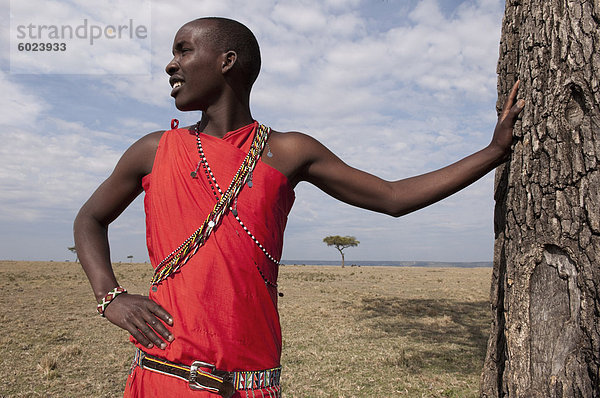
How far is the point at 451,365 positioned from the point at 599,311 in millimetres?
6731

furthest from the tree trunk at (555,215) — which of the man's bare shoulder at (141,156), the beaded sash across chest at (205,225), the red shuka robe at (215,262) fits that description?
the man's bare shoulder at (141,156)

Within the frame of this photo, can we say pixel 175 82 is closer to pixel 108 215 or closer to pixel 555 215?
pixel 108 215

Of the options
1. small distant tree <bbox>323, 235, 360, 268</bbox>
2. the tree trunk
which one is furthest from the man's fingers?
small distant tree <bbox>323, 235, 360, 268</bbox>

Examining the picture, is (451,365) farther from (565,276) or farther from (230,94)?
(230,94)

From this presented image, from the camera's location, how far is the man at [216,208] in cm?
180

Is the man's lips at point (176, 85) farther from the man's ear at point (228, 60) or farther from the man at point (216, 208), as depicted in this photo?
the man's ear at point (228, 60)

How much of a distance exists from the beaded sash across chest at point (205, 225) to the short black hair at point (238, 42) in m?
0.48

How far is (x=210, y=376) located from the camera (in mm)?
1709

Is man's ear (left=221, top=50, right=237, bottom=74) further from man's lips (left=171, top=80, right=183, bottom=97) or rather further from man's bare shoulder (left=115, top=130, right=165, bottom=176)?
man's bare shoulder (left=115, top=130, right=165, bottom=176)

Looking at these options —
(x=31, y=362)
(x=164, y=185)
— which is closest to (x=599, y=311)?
(x=164, y=185)

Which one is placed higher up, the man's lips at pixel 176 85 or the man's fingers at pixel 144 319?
the man's lips at pixel 176 85

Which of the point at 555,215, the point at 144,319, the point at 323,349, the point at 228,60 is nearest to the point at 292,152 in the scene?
the point at 228,60

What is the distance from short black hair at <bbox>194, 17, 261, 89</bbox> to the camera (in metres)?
2.11

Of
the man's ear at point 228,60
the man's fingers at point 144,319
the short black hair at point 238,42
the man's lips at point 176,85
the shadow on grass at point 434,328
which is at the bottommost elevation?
the shadow on grass at point 434,328
